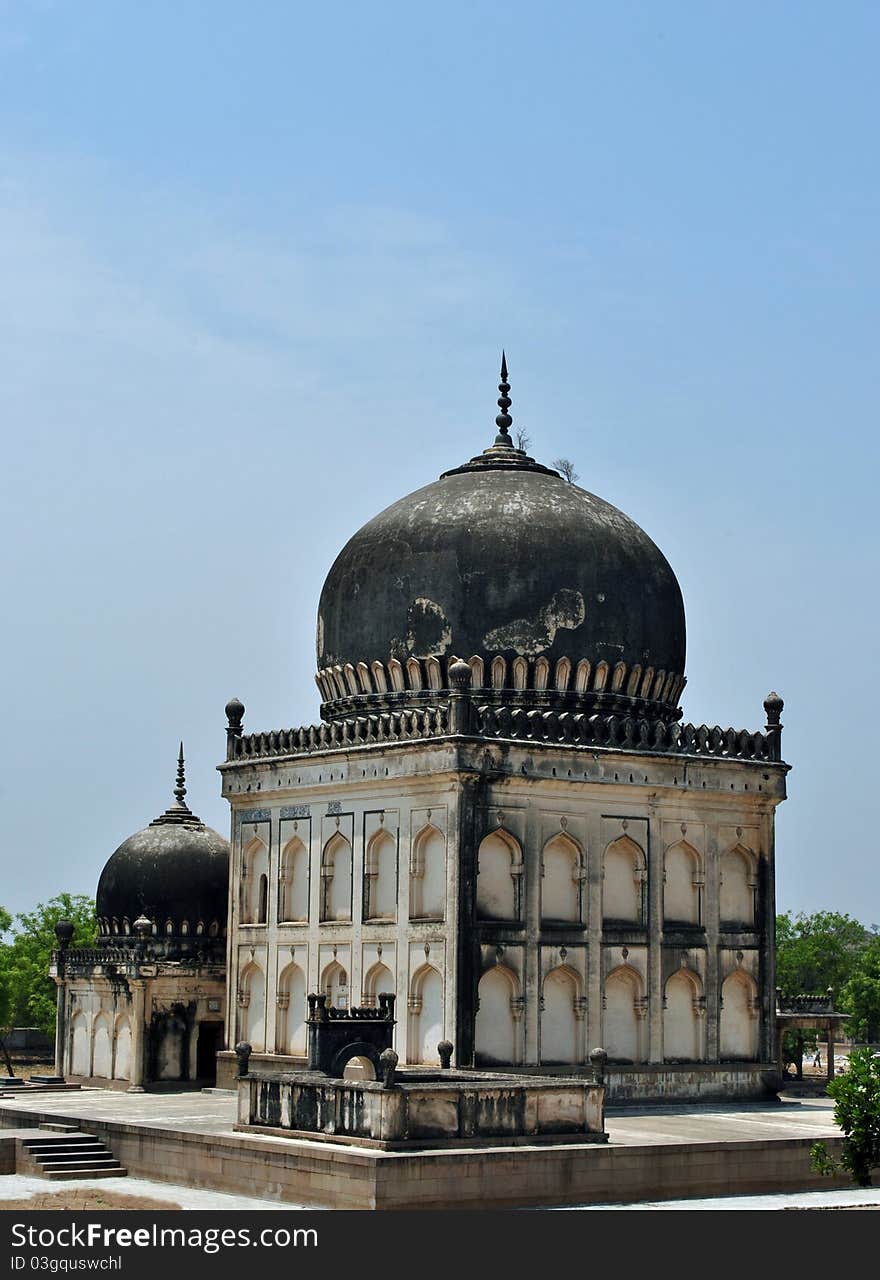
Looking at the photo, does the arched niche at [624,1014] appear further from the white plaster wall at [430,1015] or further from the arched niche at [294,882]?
the arched niche at [294,882]

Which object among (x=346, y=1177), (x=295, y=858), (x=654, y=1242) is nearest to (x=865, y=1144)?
(x=654, y=1242)

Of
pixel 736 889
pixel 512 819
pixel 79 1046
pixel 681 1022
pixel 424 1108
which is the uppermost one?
pixel 512 819

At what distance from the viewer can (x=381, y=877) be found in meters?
38.4

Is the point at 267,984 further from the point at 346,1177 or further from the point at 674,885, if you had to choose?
the point at 346,1177

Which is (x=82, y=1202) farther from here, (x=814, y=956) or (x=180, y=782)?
(x=814, y=956)

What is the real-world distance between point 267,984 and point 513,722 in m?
7.63

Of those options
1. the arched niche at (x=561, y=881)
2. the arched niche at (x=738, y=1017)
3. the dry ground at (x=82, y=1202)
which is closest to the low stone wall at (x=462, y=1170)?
the dry ground at (x=82, y=1202)

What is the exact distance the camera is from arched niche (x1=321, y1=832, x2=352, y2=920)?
39.2 m

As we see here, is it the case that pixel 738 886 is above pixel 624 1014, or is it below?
above

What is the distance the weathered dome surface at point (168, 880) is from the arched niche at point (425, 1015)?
9.25 meters

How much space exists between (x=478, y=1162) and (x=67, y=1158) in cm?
794

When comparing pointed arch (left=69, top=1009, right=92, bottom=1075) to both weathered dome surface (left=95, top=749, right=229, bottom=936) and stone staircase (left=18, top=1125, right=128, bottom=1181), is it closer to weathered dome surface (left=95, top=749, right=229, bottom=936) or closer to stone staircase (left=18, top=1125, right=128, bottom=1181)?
weathered dome surface (left=95, top=749, right=229, bottom=936)

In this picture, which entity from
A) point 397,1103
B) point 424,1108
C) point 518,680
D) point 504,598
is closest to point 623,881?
point 518,680

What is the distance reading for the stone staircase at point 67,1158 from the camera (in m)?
32.6
